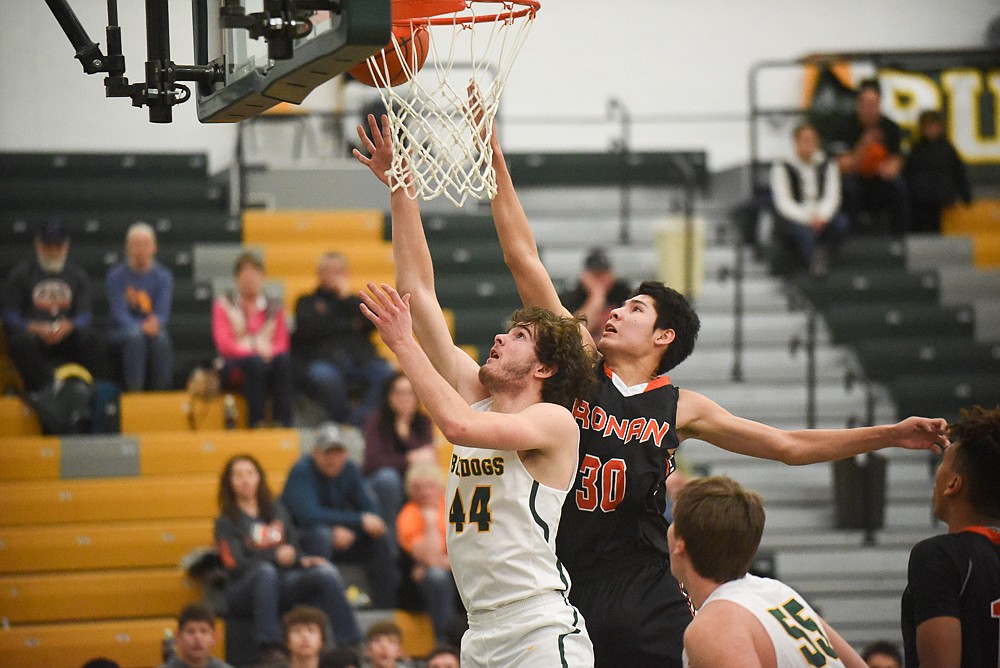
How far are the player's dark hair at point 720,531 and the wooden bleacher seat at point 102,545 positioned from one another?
5.39 meters

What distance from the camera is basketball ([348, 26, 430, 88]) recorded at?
4.12m

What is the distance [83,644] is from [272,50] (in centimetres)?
498

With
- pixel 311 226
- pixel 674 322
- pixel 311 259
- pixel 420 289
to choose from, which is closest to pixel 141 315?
pixel 311 259

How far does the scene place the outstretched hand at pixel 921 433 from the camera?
428cm

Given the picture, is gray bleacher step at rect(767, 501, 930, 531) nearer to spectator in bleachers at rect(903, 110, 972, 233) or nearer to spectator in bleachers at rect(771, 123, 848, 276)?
spectator in bleachers at rect(771, 123, 848, 276)

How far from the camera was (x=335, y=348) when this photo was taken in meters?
9.28

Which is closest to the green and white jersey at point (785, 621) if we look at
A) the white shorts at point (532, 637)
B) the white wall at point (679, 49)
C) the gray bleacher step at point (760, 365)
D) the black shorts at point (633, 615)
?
the white shorts at point (532, 637)

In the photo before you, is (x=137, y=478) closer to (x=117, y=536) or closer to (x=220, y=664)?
(x=117, y=536)

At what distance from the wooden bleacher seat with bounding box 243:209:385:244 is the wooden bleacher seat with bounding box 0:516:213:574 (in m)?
3.46

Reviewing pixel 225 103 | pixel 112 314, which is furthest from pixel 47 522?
pixel 225 103

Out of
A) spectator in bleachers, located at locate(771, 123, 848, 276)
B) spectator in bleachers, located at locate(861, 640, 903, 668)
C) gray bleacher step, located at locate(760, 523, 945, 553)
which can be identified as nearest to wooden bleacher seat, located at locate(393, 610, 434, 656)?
gray bleacher step, located at locate(760, 523, 945, 553)

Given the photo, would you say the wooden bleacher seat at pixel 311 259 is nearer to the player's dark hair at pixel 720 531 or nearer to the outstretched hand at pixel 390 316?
the outstretched hand at pixel 390 316

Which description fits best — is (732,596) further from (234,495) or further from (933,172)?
(933,172)

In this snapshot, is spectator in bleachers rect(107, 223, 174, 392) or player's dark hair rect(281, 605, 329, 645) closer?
player's dark hair rect(281, 605, 329, 645)
